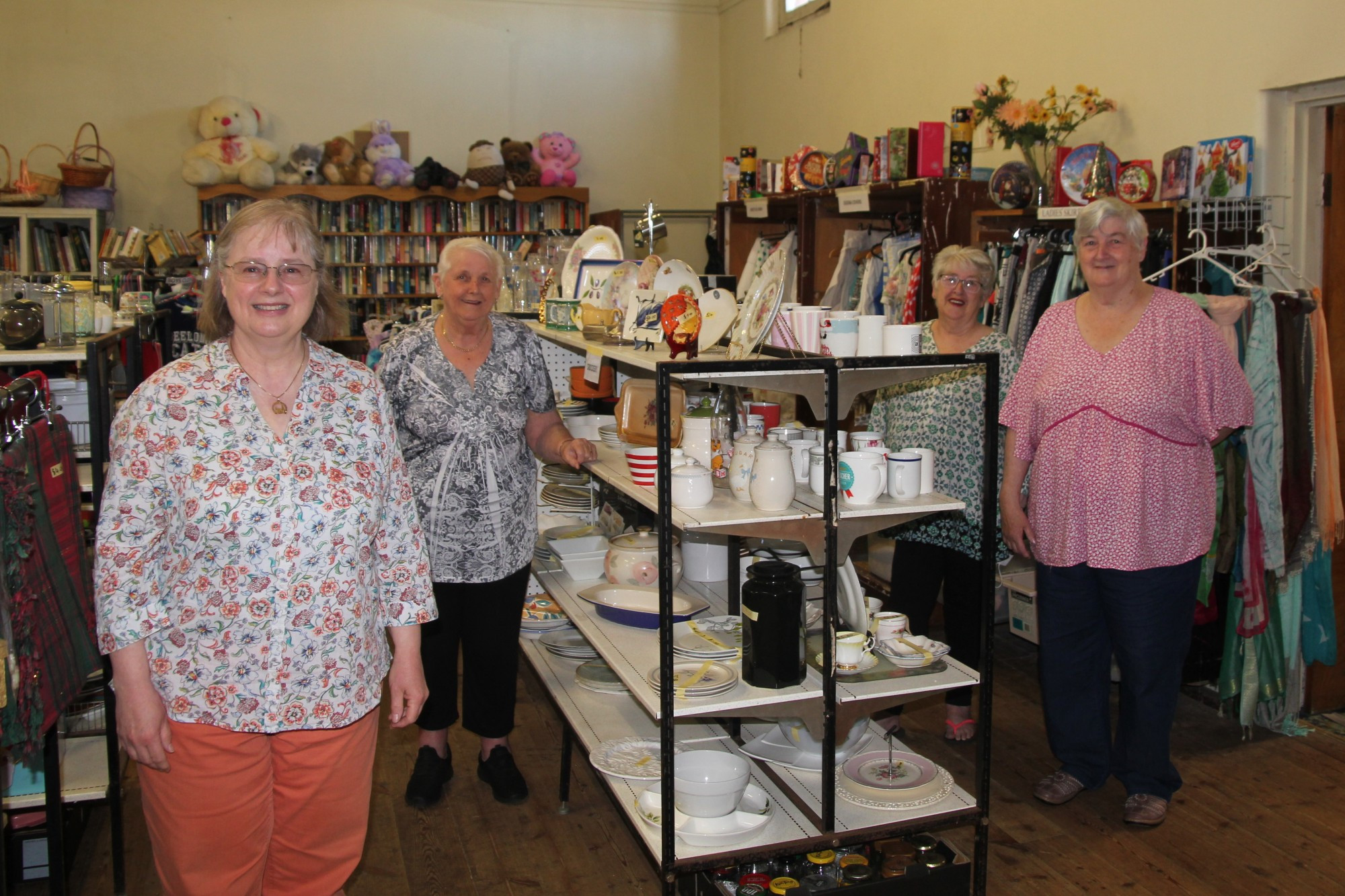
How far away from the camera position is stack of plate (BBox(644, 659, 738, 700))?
235 centimetres

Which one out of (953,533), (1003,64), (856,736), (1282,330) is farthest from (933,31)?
(856,736)

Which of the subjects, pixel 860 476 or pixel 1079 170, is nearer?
pixel 860 476

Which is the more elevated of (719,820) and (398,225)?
(398,225)

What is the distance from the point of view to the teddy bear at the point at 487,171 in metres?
8.18

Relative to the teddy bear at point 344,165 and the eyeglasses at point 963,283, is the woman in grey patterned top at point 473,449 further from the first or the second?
the teddy bear at point 344,165

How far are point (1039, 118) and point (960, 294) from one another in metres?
1.60

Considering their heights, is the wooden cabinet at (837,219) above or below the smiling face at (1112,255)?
above

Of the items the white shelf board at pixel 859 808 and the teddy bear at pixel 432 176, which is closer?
the white shelf board at pixel 859 808

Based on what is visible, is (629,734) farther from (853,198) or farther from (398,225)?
(398,225)

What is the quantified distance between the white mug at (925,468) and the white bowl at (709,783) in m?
0.76

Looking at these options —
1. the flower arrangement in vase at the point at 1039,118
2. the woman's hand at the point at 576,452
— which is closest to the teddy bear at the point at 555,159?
the flower arrangement in vase at the point at 1039,118

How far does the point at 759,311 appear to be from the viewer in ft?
8.29

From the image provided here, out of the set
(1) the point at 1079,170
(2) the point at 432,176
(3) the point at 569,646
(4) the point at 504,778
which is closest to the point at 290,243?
(3) the point at 569,646

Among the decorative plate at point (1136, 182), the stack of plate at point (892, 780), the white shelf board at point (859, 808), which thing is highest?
the decorative plate at point (1136, 182)
